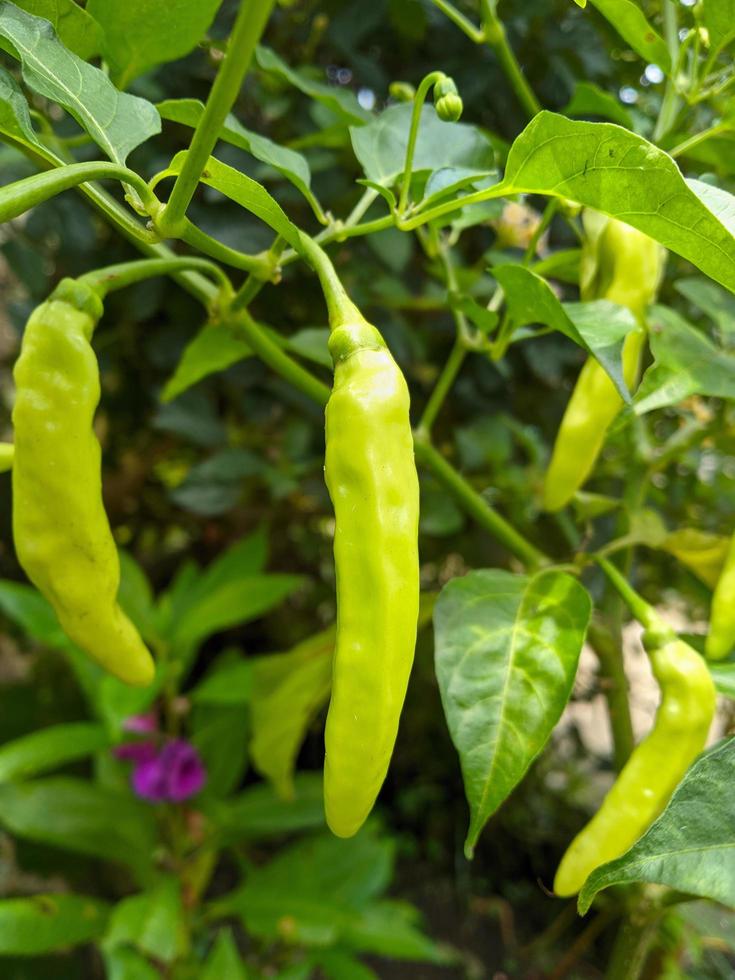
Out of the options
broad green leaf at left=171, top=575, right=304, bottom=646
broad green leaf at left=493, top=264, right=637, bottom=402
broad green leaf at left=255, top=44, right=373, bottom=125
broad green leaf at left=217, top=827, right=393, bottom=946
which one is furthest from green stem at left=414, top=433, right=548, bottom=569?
broad green leaf at left=217, top=827, right=393, bottom=946

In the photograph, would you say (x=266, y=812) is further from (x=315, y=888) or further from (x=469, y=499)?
(x=469, y=499)

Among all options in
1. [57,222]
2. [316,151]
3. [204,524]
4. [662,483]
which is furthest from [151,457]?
[662,483]

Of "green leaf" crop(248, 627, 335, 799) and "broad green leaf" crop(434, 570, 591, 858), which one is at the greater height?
"broad green leaf" crop(434, 570, 591, 858)

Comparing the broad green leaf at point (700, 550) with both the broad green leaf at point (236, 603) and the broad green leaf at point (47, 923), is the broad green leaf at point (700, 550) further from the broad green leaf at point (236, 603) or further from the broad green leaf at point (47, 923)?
the broad green leaf at point (47, 923)

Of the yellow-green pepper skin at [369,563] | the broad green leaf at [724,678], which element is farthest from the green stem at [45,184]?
the broad green leaf at [724,678]

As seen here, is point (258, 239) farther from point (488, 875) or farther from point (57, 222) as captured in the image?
point (488, 875)

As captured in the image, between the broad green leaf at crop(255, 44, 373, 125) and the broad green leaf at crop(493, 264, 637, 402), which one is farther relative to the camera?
the broad green leaf at crop(255, 44, 373, 125)

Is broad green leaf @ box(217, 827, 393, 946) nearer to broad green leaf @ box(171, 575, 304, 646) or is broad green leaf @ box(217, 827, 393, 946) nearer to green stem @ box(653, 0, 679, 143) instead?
broad green leaf @ box(171, 575, 304, 646)

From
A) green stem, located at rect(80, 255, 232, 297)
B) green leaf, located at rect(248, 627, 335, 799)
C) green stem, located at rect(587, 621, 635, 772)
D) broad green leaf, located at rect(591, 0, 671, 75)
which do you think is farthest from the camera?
green leaf, located at rect(248, 627, 335, 799)
